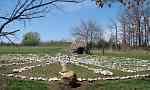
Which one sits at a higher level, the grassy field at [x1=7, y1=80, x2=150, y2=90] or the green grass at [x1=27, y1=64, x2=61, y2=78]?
the green grass at [x1=27, y1=64, x2=61, y2=78]

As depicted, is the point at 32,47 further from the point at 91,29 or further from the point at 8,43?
the point at 8,43

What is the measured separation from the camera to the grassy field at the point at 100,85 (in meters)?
11.2

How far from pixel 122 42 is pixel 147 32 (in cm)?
434

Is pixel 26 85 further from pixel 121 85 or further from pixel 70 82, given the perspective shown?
pixel 121 85

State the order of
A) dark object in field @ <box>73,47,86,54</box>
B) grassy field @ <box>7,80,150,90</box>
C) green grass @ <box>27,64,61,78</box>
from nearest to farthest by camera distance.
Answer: grassy field @ <box>7,80,150,90</box>, green grass @ <box>27,64,61,78</box>, dark object in field @ <box>73,47,86,54</box>

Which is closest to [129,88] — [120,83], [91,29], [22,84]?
[120,83]

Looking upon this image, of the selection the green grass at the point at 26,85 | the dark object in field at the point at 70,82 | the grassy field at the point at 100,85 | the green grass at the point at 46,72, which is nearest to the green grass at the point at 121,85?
the grassy field at the point at 100,85

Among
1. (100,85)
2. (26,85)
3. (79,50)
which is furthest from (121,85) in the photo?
(79,50)

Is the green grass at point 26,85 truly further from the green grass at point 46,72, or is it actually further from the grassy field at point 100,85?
the green grass at point 46,72

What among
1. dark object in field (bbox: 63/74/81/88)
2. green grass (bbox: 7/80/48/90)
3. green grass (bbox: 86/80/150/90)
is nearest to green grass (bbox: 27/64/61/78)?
green grass (bbox: 7/80/48/90)

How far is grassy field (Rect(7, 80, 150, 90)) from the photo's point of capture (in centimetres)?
1123

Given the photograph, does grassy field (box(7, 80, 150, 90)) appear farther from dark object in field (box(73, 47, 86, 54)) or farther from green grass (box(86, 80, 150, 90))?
dark object in field (box(73, 47, 86, 54))

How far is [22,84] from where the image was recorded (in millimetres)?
11992

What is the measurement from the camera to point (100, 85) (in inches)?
459
